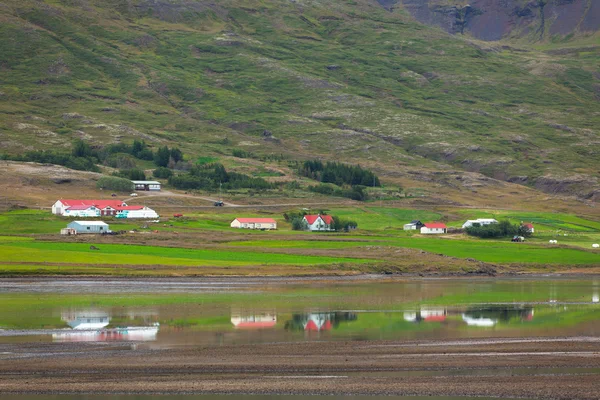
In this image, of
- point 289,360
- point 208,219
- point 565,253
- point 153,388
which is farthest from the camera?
point 208,219

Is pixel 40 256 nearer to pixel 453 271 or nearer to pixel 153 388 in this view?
pixel 453 271

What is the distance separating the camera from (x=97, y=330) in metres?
58.2

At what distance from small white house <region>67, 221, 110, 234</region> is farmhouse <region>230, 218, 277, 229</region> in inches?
1037

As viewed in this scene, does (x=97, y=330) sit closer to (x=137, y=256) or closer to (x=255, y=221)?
(x=137, y=256)

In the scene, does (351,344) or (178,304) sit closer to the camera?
(351,344)

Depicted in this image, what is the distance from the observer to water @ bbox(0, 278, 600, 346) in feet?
188

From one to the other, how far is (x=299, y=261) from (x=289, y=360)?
203ft

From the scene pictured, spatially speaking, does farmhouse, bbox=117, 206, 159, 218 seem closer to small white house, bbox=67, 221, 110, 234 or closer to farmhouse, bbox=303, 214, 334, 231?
small white house, bbox=67, 221, 110, 234

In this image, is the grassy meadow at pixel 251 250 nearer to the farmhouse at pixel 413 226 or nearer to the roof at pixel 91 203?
the farmhouse at pixel 413 226

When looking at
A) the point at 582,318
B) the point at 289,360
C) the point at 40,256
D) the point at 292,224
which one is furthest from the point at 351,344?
the point at 292,224

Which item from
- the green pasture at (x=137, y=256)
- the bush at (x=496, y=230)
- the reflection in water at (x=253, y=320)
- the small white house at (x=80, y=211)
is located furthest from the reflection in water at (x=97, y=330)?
the bush at (x=496, y=230)

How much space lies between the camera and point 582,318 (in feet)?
222

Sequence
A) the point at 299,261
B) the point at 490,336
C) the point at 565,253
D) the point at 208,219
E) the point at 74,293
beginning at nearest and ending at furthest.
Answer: the point at 490,336, the point at 74,293, the point at 299,261, the point at 565,253, the point at 208,219

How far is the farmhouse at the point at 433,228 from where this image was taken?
164 metres
